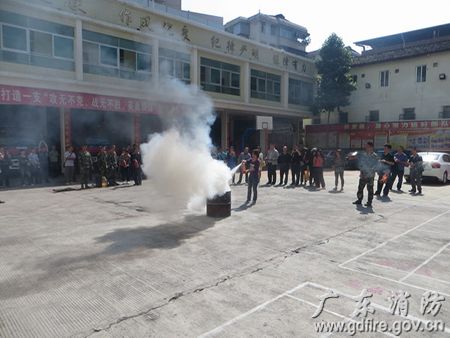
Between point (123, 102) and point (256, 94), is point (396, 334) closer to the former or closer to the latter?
point (123, 102)

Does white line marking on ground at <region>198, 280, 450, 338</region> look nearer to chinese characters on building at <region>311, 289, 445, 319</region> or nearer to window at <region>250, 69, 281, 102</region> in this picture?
chinese characters on building at <region>311, 289, 445, 319</region>

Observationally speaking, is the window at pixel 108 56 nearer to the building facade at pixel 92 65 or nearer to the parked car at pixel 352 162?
the building facade at pixel 92 65

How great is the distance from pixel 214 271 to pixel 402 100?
28070mm

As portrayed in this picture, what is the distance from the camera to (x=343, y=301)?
3.72m

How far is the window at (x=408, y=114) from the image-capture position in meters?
27.1

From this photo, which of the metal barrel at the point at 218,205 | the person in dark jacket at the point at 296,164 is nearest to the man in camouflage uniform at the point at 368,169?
the metal barrel at the point at 218,205

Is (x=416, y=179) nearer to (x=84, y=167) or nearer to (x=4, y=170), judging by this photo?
(x=84, y=167)

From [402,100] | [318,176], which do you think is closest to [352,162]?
[402,100]

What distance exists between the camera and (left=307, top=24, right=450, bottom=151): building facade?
2467 centimetres

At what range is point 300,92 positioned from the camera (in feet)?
96.9

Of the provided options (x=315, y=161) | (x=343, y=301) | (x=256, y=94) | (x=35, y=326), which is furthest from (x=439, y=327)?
(x=256, y=94)

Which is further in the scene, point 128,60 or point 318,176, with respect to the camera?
point 128,60

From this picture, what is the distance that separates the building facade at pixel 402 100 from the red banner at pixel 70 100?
59.4 ft

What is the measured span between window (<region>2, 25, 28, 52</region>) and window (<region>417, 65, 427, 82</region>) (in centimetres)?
2663
